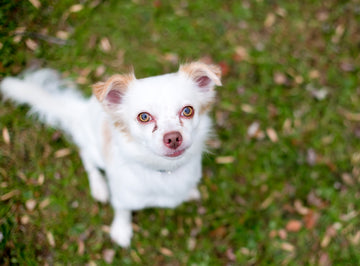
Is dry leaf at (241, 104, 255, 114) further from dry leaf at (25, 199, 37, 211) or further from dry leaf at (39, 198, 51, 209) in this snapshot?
dry leaf at (25, 199, 37, 211)

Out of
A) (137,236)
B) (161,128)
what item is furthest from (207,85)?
(137,236)

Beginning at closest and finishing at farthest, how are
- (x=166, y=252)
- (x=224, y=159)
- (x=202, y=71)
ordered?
(x=202, y=71), (x=166, y=252), (x=224, y=159)

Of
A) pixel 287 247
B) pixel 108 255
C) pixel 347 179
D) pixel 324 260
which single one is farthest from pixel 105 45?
pixel 324 260

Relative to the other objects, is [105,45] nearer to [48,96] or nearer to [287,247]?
[48,96]

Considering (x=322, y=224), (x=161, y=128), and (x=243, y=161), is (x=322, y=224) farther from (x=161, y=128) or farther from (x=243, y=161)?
(x=161, y=128)

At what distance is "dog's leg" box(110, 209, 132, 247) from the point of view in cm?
371

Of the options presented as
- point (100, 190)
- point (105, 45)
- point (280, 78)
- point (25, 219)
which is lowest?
point (25, 219)

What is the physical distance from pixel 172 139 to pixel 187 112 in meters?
0.32

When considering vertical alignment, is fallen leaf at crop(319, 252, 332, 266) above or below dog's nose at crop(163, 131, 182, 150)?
below

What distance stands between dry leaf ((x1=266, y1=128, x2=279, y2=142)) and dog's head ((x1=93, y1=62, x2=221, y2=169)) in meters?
2.00

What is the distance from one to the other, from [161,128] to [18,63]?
2.90 meters

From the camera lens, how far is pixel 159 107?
94.6 inches

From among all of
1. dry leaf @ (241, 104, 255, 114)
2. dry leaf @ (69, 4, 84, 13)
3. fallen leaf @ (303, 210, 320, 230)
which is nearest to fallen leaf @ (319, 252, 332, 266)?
fallen leaf @ (303, 210, 320, 230)

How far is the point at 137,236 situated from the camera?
3.88m
